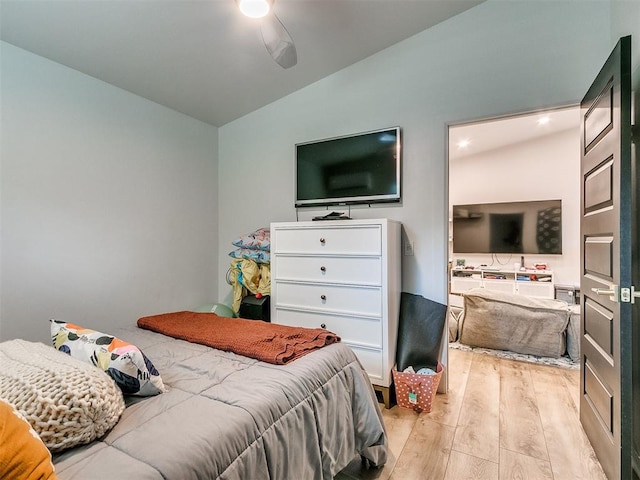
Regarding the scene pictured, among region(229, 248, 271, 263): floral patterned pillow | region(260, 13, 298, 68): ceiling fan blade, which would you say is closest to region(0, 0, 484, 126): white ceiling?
region(260, 13, 298, 68): ceiling fan blade

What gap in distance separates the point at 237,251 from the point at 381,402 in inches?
74.2

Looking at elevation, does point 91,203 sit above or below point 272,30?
below

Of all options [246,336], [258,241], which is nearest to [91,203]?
[258,241]

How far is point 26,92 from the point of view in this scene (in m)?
2.18

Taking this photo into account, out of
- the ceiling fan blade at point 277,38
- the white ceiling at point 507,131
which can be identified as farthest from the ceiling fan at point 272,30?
the white ceiling at point 507,131

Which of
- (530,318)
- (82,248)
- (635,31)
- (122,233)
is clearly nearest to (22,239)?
(82,248)

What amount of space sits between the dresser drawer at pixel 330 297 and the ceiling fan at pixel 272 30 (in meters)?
1.56

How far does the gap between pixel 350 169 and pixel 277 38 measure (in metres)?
1.34

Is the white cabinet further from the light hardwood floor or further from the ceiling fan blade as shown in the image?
the ceiling fan blade

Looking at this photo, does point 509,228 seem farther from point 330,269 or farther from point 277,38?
point 277,38

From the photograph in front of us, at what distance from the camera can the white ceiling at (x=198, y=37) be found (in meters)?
1.98

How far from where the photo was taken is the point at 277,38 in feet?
5.62

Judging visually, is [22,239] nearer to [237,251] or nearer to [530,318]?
[237,251]

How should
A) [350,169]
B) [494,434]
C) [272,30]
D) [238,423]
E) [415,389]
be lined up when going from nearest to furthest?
1. [238,423]
2. [272,30]
3. [494,434]
4. [415,389]
5. [350,169]
